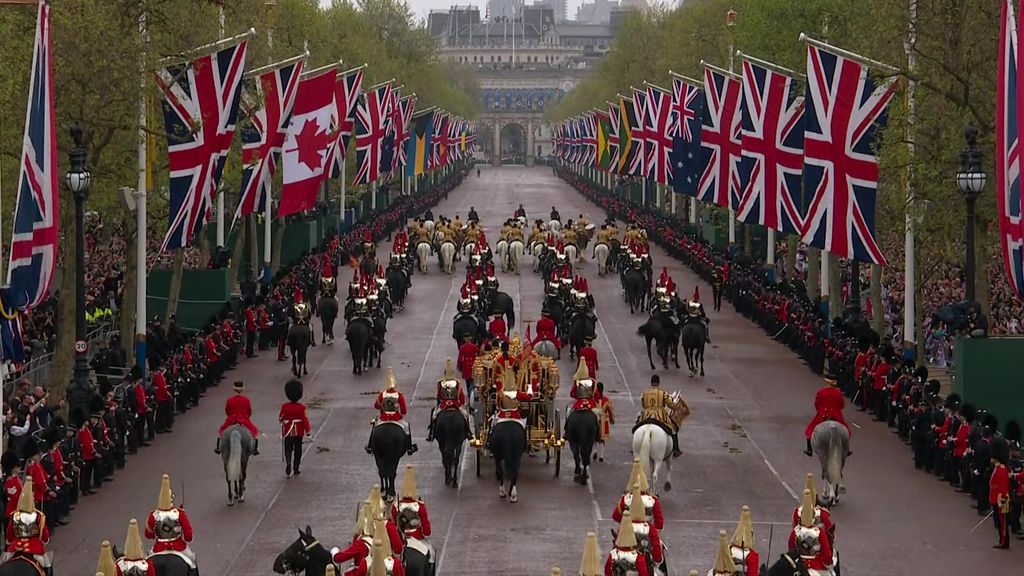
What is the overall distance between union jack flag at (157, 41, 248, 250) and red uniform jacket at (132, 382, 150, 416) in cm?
311

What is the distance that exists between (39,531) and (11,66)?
16388 mm

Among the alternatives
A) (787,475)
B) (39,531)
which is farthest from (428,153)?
(39,531)

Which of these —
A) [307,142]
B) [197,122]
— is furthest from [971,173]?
[307,142]

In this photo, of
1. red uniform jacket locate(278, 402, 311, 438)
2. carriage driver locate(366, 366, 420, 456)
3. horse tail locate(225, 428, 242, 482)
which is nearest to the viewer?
carriage driver locate(366, 366, 420, 456)

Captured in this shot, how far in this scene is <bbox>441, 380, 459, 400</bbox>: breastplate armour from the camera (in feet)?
85.6

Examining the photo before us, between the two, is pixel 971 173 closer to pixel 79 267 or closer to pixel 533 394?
pixel 533 394

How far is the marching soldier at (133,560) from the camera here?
56.8 feet

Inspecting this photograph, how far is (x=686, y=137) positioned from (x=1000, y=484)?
3639cm

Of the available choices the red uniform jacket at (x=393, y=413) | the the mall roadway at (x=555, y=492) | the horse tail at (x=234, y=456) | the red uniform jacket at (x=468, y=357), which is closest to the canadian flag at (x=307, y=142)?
the the mall roadway at (x=555, y=492)

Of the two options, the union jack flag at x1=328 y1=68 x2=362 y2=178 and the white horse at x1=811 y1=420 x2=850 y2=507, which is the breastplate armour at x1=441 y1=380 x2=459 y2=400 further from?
the union jack flag at x1=328 y1=68 x2=362 y2=178

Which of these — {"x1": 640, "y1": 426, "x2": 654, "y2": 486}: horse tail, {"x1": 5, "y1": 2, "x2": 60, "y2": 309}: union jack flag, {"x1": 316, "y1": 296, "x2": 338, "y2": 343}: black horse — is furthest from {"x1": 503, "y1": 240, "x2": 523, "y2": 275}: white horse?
{"x1": 5, "y1": 2, "x2": 60, "y2": 309}: union jack flag

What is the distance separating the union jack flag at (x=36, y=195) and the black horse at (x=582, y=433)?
734 cm

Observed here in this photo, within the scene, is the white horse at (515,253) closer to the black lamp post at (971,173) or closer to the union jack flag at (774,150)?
the union jack flag at (774,150)

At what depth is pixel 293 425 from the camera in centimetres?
2722
